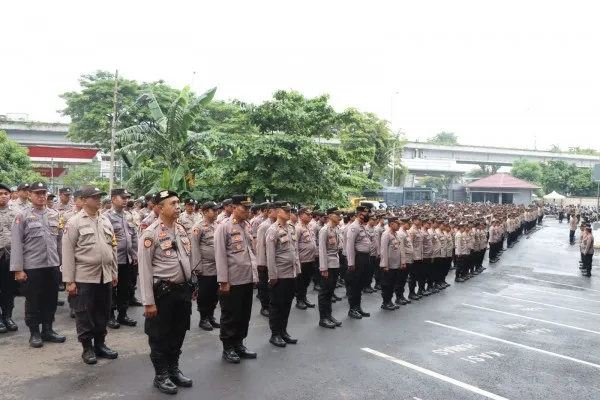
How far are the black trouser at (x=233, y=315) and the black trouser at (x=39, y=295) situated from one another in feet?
7.29

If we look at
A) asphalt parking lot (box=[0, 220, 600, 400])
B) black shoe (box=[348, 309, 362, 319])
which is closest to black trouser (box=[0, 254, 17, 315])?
asphalt parking lot (box=[0, 220, 600, 400])

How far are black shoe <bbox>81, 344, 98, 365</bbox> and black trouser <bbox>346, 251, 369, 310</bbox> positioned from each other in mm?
4522

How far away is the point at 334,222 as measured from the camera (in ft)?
28.0

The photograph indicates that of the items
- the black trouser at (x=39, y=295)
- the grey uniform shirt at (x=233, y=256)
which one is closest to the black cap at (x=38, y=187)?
the black trouser at (x=39, y=295)

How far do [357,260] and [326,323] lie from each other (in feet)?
4.55

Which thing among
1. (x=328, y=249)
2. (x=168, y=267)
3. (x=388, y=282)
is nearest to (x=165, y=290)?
(x=168, y=267)

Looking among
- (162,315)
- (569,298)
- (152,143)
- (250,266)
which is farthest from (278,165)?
(162,315)

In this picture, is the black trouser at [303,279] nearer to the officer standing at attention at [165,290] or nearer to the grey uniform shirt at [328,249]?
the grey uniform shirt at [328,249]

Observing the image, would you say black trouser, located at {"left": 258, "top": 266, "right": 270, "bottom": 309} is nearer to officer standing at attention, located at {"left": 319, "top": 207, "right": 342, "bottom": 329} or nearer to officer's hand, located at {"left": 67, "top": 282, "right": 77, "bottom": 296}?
officer standing at attention, located at {"left": 319, "top": 207, "right": 342, "bottom": 329}

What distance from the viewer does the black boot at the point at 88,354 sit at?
574 centimetres

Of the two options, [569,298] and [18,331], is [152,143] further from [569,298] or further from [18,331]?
[569,298]

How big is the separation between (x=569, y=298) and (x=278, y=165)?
8.43m

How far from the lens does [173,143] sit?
1633 centimetres

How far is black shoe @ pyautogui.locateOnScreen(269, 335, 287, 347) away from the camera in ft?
22.6
